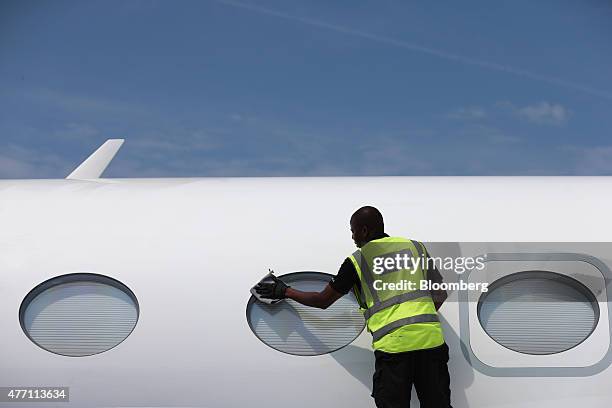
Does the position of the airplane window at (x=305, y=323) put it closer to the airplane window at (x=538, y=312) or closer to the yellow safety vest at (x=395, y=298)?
the yellow safety vest at (x=395, y=298)

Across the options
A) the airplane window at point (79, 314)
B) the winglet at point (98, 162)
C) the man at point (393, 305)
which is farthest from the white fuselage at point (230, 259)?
the winglet at point (98, 162)

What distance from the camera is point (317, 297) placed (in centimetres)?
437

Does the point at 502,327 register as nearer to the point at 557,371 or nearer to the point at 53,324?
the point at 557,371

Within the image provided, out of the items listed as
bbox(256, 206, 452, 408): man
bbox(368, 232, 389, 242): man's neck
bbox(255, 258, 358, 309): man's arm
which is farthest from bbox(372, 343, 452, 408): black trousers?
bbox(368, 232, 389, 242): man's neck

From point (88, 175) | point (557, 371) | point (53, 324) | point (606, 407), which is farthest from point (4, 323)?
point (606, 407)

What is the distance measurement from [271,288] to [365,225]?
29.7 inches

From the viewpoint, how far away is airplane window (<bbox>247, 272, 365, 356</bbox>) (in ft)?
14.5

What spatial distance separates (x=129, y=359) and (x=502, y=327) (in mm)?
2489

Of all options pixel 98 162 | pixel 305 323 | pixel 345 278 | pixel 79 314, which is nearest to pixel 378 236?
pixel 345 278

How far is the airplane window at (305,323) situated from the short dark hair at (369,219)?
0.45m

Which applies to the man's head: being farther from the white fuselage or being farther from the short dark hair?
the white fuselage

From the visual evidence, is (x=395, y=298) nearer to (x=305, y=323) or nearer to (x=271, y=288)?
(x=305, y=323)

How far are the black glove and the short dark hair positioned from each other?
25.6 inches

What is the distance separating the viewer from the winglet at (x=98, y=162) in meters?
6.76
